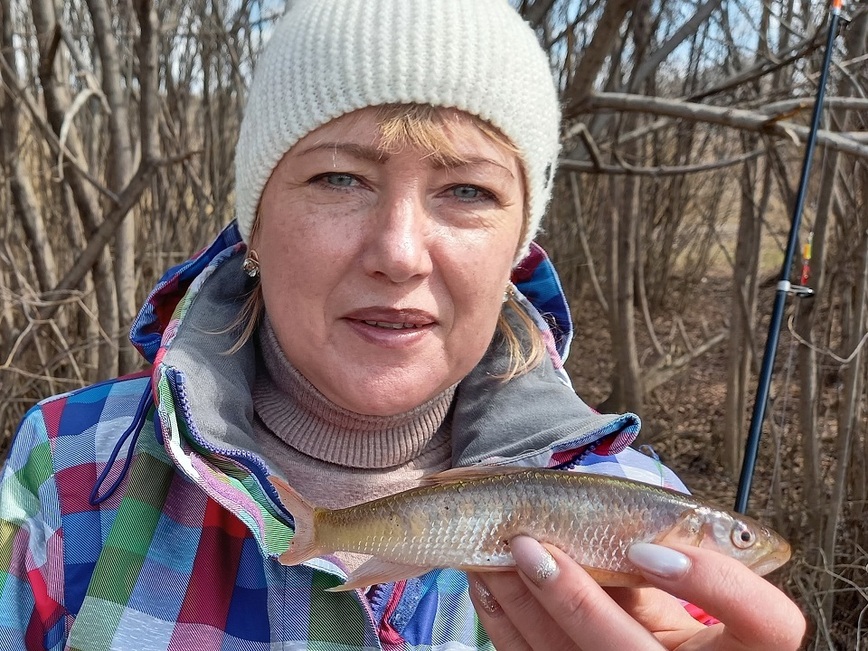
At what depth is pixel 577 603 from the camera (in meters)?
1.21

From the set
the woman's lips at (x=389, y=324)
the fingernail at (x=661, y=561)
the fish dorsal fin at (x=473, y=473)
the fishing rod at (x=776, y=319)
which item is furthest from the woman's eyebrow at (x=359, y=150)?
the fishing rod at (x=776, y=319)

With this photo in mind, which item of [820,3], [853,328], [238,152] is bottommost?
[853,328]

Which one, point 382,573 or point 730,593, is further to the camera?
point 382,573

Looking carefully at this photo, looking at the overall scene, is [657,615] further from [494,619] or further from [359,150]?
[359,150]

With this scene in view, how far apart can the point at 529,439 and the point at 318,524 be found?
0.54 meters

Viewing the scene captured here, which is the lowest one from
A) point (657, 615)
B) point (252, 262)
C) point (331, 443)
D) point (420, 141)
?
point (657, 615)

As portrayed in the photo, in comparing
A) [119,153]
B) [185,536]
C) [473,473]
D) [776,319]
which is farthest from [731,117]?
[119,153]

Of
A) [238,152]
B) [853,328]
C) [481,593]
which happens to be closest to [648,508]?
[481,593]

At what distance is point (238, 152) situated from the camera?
1857 mm

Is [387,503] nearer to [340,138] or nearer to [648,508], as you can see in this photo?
[648,508]

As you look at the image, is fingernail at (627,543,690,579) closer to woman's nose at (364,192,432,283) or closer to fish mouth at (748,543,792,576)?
fish mouth at (748,543,792,576)

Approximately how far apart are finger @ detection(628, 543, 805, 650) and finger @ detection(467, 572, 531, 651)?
1.02ft

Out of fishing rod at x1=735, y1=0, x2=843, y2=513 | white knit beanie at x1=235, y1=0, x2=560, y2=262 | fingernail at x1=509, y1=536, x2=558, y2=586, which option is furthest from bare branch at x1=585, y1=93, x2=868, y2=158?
fingernail at x1=509, y1=536, x2=558, y2=586

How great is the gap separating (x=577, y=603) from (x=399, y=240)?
75 centimetres
